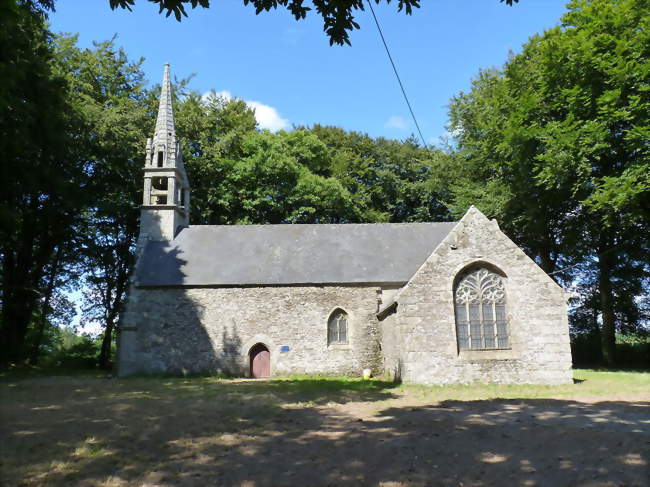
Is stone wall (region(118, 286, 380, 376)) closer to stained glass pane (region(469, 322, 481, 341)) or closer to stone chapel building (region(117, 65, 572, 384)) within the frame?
stone chapel building (region(117, 65, 572, 384))

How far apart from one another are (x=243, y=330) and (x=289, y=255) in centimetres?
399

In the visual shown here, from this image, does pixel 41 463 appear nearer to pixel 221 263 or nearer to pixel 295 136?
pixel 221 263

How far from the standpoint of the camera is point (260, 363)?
63.1 feet

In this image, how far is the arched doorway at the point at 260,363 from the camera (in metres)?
19.2

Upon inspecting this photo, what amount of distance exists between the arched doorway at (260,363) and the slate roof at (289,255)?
2.86 metres

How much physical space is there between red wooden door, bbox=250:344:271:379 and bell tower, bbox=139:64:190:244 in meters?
7.58

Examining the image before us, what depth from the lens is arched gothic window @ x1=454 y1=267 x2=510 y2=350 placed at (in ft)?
50.2

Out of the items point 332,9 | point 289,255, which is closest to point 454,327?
point 289,255

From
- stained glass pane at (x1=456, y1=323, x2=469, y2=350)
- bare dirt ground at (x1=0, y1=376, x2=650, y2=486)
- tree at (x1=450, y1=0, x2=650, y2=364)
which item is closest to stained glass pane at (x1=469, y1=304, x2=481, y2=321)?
stained glass pane at (x1=456, y1=323, x2=469, y2=350)

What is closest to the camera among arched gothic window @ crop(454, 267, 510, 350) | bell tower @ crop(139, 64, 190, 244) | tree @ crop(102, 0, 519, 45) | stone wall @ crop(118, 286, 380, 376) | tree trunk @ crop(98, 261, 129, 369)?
tree @ crop(102, 0, 519, 45)

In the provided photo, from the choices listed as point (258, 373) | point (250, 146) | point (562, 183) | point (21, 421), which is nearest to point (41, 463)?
point (21, 421)

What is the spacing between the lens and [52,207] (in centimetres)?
2448

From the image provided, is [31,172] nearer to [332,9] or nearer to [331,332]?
[331,332]

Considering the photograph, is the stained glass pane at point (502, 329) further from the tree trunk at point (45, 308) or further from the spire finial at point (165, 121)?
the tree trunk at point (45, 308)
